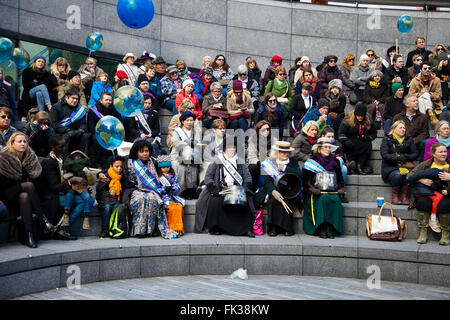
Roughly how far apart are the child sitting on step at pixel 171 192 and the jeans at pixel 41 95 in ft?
9.33

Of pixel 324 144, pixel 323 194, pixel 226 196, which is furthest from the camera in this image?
pixel 324 144

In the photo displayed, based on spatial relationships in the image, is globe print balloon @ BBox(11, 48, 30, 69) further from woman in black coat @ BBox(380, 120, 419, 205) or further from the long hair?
woman in black coat @ BBox(380, 120, 419, 205)

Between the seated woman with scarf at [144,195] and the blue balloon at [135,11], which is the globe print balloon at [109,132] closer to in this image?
the seated woman with scarf at [144,195]

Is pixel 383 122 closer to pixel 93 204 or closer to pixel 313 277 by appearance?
pixel 313 277

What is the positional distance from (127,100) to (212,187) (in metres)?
2.12

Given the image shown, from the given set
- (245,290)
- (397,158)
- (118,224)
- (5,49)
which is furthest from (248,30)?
(245,290)

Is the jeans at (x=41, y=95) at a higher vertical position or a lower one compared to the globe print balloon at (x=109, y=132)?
higher

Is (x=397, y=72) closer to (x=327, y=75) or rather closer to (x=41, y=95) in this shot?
(x=327, y=75)

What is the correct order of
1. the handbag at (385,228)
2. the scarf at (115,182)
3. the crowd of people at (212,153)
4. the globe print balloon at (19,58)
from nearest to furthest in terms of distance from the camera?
the crowd of people at (212,153)
the scarf at (115,182)
the handbag at (385,228)
the globe print balloon at (19,58)

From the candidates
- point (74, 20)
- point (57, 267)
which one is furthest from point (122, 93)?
point (74, 20)

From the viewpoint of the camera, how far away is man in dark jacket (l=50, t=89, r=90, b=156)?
11691 mm

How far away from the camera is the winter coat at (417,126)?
503 inches

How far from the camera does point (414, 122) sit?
12.9 m

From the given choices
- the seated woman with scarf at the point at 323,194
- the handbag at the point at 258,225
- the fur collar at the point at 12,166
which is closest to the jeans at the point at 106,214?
the fur collar at the point at 12,166
